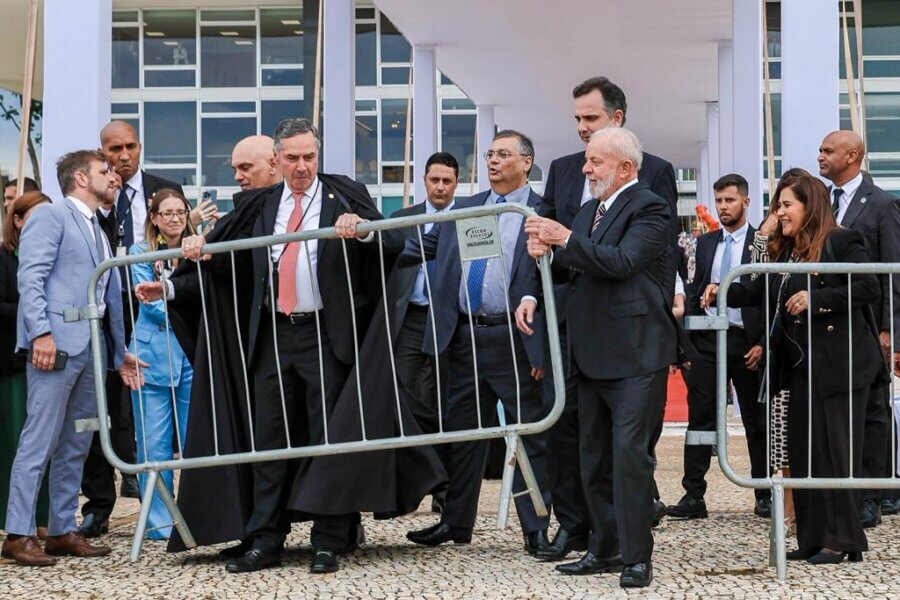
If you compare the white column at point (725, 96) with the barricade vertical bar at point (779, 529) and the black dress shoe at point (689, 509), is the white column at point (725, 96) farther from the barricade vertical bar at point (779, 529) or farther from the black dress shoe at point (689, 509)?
the barricade vertical bar at point (779, 529)

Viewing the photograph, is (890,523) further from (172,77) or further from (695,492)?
(172,77)

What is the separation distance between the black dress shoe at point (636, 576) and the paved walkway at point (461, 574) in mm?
58

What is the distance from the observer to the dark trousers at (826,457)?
598cm

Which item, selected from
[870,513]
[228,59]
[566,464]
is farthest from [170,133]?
[566,464]

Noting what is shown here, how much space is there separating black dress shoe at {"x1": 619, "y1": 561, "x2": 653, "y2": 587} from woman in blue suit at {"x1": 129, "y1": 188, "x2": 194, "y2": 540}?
248 centimetres

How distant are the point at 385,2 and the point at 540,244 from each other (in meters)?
9.50

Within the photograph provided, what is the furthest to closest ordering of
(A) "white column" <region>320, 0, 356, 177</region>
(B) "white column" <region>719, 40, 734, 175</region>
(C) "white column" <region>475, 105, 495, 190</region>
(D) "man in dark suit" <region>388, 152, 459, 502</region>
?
(C) "white column" <region>475, 105, 495, 190</region> → (B) "white column" <region>719, 40, 734, 175</region> → (A) "white column" <region>320, 0, 356, 177</region> → (D) "man in dark suit" <region>388, 152, 459, 502</region>

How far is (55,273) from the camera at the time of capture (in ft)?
20.9

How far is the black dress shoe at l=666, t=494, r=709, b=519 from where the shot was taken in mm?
7629

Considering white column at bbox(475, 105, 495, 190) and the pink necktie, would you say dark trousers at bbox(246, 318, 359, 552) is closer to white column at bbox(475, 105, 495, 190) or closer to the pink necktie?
the pink necktie

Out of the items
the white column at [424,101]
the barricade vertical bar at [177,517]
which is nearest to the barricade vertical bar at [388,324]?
the barricade vertical bar at [177,517]

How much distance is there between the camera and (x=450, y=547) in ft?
21.6

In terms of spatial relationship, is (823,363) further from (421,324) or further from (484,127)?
(484,127)

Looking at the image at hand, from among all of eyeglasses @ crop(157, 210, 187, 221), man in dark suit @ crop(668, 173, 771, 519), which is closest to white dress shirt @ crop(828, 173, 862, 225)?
man in dark suit @ crop(668, 173, 771, 519)
